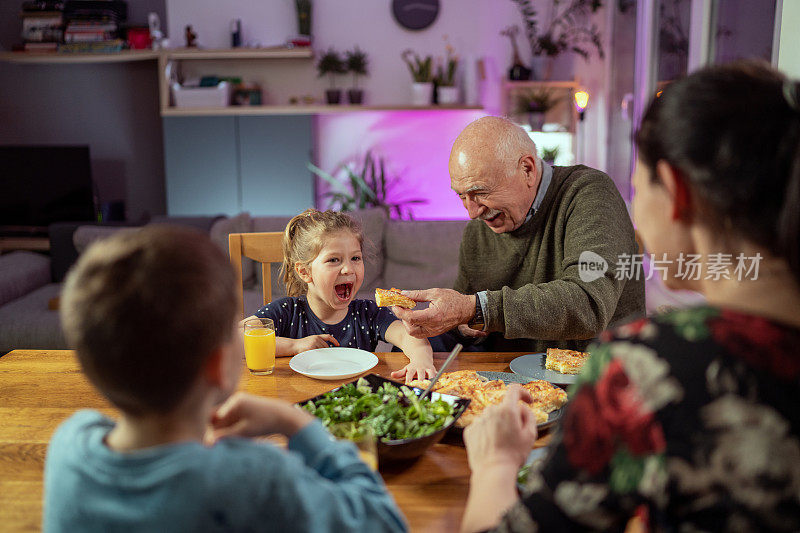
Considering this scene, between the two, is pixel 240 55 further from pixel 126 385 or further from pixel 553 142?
pixel 126 385

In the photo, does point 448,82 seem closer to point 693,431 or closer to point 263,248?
point 263,248

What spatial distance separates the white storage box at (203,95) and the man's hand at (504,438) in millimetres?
4750

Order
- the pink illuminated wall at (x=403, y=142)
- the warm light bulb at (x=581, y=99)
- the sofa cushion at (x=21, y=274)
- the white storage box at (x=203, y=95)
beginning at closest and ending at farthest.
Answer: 1. the sofa cushion at (x=21, y=274)
2. the warm light bulb at (x=581, y=99)
3. the white storage box at (x=203, y=95)
4. the pink illuminated wall at (x=403, y=142)

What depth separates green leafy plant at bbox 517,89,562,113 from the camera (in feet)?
17.0

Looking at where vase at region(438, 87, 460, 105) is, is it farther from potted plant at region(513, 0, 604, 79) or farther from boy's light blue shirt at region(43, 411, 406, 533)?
boy's light blue shirt at region(43, 411, 406, 533)

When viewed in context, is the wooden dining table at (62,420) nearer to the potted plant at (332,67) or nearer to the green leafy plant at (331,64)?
the potted plant at (332,67)

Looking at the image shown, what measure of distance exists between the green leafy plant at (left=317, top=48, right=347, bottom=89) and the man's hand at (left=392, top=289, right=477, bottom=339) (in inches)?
164

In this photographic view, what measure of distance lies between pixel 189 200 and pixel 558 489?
5215 mm

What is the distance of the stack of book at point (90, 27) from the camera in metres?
5.18

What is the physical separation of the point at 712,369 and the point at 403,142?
5.15 m

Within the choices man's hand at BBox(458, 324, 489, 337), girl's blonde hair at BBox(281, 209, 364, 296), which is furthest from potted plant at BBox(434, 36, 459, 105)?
man's hand at BBox(458, 324, 489, 337)

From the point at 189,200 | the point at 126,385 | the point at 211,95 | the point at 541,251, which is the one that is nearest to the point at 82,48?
the point at 211,95

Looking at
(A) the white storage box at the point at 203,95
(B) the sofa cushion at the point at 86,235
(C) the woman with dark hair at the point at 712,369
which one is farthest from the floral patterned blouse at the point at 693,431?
(A) the white storage box at the point at 203,95

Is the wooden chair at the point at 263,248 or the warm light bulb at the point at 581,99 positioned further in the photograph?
the warm light bulb at the point at 581,99
